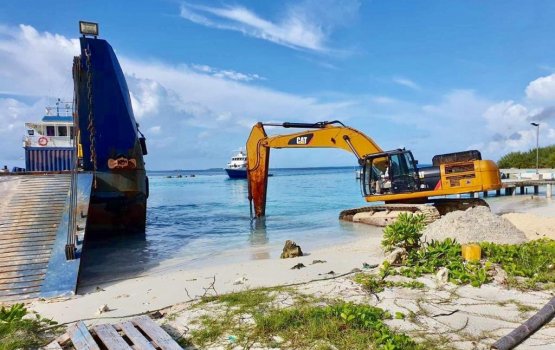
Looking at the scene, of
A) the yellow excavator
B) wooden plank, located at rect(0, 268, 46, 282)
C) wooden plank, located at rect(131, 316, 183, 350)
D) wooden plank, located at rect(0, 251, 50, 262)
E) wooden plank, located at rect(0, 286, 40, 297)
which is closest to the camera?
wooden plank, located at rect(131, 316, 183, 350)

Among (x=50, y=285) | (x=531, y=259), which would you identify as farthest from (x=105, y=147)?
(x=531, y=259)

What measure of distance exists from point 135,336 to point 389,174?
12.0 m

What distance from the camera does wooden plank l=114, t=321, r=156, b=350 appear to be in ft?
13.4

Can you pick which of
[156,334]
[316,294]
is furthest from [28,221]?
[316,294]

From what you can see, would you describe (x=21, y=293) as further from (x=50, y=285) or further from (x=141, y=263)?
(x=141, y=263)

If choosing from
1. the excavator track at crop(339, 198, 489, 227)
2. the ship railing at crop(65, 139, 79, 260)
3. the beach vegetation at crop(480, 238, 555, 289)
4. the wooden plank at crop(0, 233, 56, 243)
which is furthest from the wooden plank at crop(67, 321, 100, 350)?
the excavator track at crop(339, 198, 489, 227)

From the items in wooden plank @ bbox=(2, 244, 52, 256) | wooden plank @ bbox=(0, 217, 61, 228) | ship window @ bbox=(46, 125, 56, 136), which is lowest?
wooden plank @ bbox=(2, 244, 52, 256)

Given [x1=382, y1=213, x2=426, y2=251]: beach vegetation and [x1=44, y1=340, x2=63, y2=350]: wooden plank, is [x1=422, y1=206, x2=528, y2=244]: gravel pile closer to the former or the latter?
[x1=382, y1=213, x2=426, y2=251]: beach vegetation

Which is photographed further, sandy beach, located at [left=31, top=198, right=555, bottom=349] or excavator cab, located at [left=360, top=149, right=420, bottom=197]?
excavator cab, located at [left=360, top=149, right=420, bottom=197]

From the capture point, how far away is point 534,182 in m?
25.6

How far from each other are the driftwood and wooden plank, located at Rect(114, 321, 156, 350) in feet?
10.8

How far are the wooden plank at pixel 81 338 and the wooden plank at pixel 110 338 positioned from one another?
0.10 metres

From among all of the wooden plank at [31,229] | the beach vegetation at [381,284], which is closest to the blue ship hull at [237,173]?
the wooden plank at [31,229]

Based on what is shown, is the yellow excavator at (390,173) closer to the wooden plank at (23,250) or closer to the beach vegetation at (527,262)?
the beach vegetation at (527,262)
